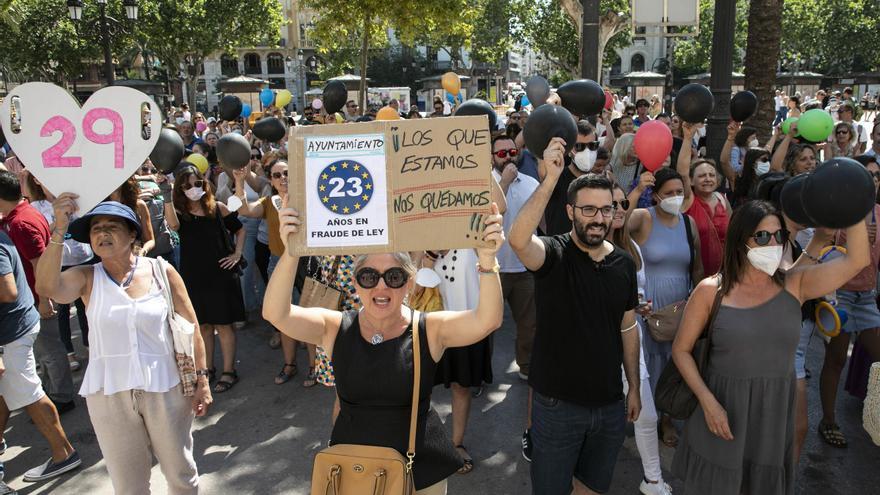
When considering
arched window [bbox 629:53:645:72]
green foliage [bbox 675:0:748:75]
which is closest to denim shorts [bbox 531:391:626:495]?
green foliage [bbox 675:0:748:75]

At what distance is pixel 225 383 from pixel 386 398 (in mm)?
3551

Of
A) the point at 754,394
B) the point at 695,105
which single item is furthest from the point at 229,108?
the point at 754,394

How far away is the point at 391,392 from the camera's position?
244 cm

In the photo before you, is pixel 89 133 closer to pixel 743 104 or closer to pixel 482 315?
pixel 482 315

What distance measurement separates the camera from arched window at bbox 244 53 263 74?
7012 centimetres

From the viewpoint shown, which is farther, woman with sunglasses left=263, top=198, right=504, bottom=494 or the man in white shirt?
the man in white shirt

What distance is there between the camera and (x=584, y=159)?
493 cm

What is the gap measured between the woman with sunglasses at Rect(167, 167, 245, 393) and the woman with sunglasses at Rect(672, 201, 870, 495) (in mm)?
3828

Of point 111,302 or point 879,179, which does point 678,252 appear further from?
point 111,302

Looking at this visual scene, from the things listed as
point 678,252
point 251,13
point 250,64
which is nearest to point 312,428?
point 678,252

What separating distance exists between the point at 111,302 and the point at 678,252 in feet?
10.7

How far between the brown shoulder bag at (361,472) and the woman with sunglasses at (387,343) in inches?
4.5

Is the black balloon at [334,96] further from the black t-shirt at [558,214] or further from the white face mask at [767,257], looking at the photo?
the white face mask at [767,257]

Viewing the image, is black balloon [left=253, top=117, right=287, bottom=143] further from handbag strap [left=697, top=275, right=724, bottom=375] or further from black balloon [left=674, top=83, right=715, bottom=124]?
handbag strap [left=697, top=275, right=724, bottom=375]
